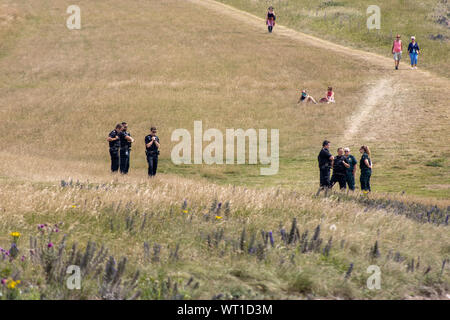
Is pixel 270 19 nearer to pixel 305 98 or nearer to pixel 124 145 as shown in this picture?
pixel 305 98

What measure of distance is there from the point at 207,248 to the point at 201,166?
64.0 ft

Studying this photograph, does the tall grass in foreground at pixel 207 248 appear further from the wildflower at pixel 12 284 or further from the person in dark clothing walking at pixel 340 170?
the person in dark clothing walking at pixel 340 170

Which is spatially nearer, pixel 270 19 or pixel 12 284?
pixel 12 284

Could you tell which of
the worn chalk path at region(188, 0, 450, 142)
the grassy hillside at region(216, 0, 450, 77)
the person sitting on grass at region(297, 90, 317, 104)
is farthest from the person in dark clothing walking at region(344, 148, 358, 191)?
the grassy hillside at region(216, 0, 450, 77)

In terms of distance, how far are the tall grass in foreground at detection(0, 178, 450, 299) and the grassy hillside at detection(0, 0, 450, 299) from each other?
0.09 feet

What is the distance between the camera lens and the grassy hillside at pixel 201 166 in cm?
607

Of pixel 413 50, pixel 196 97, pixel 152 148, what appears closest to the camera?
pixel 152 148

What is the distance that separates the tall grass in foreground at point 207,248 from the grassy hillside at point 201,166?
28 mm

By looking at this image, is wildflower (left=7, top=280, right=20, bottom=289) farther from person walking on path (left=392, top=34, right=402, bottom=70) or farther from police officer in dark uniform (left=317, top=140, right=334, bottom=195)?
person walking on path (left=392, top=34, right=402, bottom=70)

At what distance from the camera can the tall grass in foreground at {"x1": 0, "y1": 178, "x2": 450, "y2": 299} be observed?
547 centimetres

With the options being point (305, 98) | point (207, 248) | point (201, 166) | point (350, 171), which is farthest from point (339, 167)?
point (305, 98)

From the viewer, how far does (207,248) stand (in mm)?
6859

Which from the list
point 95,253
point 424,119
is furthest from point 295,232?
point 424,119
